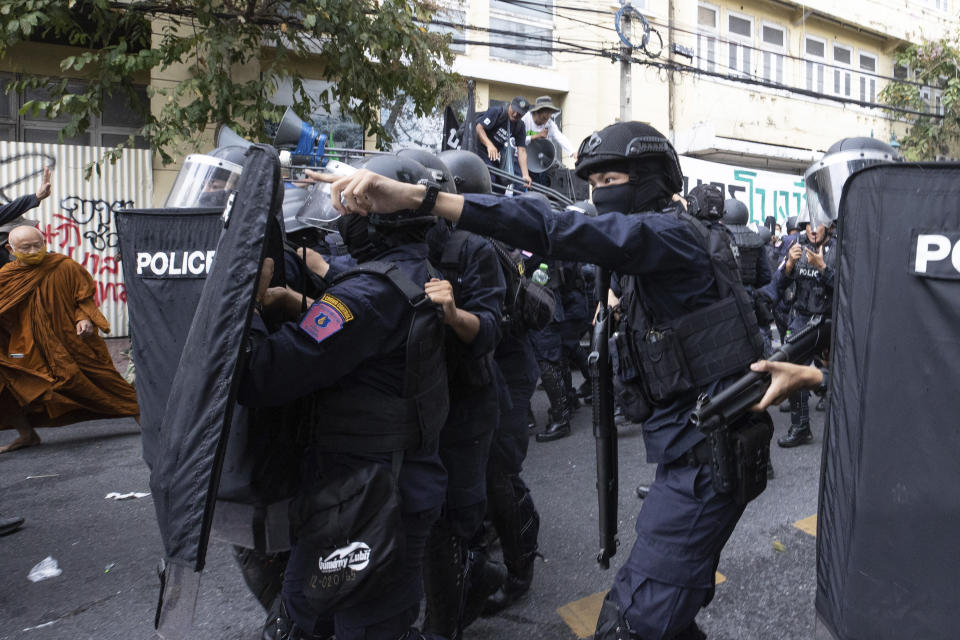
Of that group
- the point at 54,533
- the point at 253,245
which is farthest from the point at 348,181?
the point at 54,533

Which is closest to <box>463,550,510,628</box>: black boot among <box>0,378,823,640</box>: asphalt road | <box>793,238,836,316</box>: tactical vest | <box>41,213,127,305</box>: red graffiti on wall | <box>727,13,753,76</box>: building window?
<box>0,378,823,640</box>: asphalt road

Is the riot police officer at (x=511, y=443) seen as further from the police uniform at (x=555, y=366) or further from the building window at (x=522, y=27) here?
the building window at (x=522, y=27)

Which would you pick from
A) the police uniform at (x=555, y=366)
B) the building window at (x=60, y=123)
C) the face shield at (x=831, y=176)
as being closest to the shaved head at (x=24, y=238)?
the building window at (x=60, y=123)

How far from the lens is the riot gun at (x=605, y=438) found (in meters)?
2.54

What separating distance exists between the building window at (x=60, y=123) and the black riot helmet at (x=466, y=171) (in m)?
6.45

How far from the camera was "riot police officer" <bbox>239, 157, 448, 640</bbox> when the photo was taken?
6.06 ft

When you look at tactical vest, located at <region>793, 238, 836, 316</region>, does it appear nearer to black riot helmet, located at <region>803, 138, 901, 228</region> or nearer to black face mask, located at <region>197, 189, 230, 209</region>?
black riot helmet, located at <region>803, 138, 901, 228</region>

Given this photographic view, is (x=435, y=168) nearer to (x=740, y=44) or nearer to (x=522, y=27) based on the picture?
(x=522, y=27)

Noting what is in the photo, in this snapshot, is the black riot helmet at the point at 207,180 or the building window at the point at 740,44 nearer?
the black riot helmet at the point at 207,180

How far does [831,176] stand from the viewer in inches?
111

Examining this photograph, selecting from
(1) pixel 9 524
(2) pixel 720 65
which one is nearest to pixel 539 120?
(1) pixel 9 524

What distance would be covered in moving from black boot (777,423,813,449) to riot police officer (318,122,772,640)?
3.70m


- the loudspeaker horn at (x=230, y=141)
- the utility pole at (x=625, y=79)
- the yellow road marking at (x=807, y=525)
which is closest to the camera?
the loudspeaker horn at (x=230, y=141)

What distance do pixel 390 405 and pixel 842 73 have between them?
746 inches
